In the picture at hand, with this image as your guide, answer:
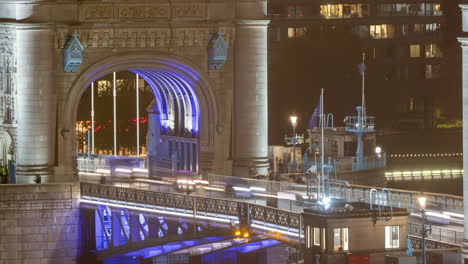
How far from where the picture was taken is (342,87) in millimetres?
149375

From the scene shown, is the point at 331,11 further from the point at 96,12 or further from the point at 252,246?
the point at 96,12

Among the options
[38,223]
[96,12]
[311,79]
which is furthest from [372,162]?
[311,79]

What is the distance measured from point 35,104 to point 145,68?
246 inches

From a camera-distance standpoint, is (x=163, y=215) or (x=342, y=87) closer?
(x=163, y=215)

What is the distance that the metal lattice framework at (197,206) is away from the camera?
232 ft

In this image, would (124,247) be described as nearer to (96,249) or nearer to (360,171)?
(96,249)

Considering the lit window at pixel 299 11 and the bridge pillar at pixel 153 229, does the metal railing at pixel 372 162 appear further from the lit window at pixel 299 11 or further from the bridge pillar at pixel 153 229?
the lit window at pixel 299 11

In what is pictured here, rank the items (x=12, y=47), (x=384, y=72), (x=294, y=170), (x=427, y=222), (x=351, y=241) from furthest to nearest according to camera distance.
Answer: (x=384, y=72), (x=294, y=170), (x=12, y=47), (x=427, y=222), (x=351, y=241)

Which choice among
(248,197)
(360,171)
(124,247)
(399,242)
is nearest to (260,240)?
(248,197)

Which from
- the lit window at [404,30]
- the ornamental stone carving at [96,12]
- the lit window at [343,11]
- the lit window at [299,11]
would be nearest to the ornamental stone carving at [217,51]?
the ornamental stone carving at [96,12]

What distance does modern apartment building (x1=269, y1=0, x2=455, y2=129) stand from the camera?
528 feet

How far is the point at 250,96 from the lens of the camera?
85.5m

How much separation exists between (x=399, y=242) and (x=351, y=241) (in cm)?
198

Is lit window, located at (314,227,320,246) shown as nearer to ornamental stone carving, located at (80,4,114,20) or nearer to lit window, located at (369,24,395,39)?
ornamental stone carving, located at (80,4,114,20)
